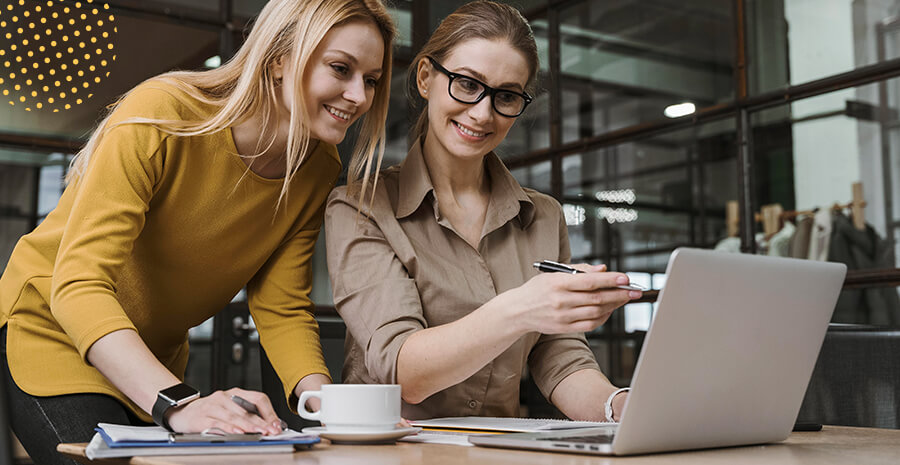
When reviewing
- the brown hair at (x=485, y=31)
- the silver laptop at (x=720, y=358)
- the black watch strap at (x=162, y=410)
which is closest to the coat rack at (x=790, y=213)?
the brown hair at (x=485, y=31)

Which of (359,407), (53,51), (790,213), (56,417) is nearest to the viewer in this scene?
(359,407)

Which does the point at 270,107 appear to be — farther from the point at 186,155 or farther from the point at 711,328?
the point at 711,328

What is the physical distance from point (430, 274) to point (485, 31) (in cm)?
43

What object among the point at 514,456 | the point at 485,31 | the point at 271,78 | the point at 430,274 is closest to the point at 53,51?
the point at 271,78

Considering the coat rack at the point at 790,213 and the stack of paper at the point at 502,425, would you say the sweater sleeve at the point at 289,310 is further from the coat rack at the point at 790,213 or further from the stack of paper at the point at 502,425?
the coat rack at the point at 790,213

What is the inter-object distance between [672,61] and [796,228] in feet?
3.98

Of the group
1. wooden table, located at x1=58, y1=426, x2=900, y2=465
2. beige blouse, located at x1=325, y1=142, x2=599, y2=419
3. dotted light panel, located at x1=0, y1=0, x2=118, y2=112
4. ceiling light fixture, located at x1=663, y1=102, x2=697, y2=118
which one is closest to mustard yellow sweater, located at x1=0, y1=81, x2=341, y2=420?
beige blouse, located at x1=325, y1=142, x2=599, y2=419

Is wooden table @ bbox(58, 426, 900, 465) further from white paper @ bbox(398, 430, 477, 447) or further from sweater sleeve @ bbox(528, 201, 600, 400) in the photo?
sweater sleeve @ bbox(528, 201, 600, 400)

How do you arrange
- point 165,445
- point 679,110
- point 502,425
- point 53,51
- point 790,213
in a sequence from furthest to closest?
point 679,110 < point 790,213 < point 53,51 < point 502,425 < point 165,445

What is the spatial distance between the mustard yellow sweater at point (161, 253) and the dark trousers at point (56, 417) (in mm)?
15

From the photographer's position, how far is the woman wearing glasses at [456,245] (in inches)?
50.2

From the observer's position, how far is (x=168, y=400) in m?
1.00

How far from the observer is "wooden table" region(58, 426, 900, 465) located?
78 cm

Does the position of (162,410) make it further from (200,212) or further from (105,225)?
(200,212)
